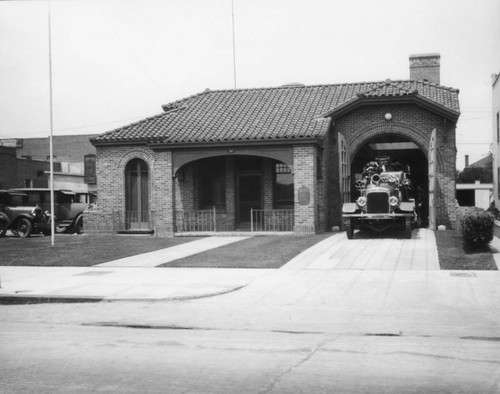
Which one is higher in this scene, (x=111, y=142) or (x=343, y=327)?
(x=111, y=142)

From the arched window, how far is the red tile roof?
3.94 feet

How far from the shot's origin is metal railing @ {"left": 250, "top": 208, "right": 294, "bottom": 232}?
2315 cm

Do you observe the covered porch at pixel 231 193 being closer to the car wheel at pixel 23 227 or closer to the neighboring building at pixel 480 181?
the car wheel at pixel 23 227

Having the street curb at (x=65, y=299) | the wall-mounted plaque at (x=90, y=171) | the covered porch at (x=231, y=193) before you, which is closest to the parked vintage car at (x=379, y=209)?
the covered porch at (x=231, y=193)

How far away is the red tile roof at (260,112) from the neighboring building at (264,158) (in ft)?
0.15

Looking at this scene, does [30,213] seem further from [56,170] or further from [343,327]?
[56,170]

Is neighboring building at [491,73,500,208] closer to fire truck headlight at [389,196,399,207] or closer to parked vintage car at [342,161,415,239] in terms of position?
parked vintage car at [342,161,415,239]

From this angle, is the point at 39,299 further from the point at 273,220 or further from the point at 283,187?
the point at 283,187

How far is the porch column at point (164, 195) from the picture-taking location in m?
23.3

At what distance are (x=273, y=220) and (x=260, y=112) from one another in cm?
482

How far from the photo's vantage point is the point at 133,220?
24969 mm

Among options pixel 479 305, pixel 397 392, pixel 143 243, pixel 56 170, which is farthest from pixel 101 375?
pixel 56 170

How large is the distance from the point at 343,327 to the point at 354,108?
17.0m

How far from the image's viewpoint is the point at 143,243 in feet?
66.3
